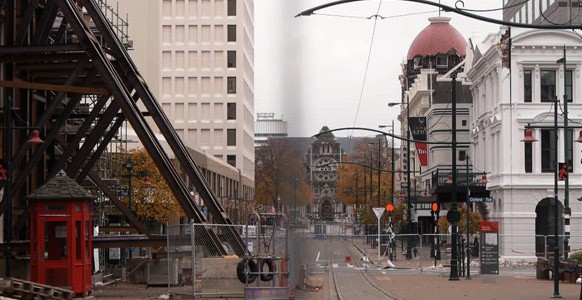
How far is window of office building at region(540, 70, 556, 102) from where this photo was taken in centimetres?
6019

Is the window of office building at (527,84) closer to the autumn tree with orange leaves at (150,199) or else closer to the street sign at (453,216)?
the autumn tree with orange leaves at (150,199)

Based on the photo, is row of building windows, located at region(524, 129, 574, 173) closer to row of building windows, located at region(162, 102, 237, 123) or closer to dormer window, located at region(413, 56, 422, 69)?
row of building windows, located at region(162, 102, 237, 123)

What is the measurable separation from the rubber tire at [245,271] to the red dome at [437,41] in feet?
307

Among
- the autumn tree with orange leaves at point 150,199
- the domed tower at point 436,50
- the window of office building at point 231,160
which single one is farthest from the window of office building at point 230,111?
the autumn tree with orange leaves at point 150,199

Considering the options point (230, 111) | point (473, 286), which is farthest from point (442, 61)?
point (473, 286)

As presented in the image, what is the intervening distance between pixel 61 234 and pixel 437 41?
95838mm

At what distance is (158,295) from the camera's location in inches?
1283

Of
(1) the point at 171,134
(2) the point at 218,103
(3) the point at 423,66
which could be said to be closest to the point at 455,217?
(1) the point at 171,134

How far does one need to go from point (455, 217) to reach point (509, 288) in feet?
16.2

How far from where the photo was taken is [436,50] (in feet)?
402

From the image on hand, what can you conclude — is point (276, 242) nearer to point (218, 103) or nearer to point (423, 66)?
point (218, 103)

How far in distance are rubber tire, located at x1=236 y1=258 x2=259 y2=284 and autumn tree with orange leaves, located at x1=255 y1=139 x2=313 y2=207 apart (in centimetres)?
1829

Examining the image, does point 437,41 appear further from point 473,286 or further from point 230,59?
point 473,286

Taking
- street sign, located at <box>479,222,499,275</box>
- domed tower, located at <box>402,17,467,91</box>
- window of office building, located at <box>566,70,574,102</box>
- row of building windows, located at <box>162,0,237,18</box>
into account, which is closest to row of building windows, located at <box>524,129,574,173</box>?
window of office building, located at <box>566,70,574,102</box>
